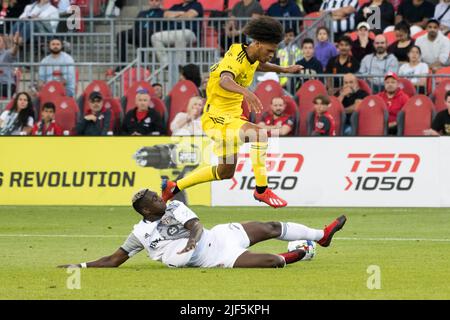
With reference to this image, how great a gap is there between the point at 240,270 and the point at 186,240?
24.5 inches

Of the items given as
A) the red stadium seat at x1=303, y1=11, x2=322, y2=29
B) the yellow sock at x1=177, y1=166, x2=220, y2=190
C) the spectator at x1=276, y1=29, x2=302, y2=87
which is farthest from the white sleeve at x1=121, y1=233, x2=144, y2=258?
the red stadium seat at x1=303, y1=11, x2=322, y2=29

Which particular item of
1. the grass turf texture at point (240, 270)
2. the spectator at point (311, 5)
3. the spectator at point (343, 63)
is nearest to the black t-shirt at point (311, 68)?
the spectator at point (343, 63)

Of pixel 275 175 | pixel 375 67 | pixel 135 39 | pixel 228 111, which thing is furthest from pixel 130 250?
pixel 135 39

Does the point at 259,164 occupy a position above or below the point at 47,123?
above

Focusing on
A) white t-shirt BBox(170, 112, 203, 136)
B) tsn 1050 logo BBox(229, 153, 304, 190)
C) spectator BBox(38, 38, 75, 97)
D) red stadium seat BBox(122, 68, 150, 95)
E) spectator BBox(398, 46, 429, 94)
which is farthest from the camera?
red stadium seat BBox(122, 68, 150, 95)

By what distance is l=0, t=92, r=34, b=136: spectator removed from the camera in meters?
23.1

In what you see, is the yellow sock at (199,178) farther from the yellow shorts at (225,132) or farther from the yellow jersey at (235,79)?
the yellow jersey at (235,79)

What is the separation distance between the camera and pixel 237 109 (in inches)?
627

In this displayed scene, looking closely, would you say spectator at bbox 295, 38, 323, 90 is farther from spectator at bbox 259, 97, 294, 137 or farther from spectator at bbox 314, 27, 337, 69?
spectator at bbox 259, 97, 294, 137

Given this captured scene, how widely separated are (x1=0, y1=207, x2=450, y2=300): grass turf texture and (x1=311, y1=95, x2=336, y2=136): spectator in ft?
5.73

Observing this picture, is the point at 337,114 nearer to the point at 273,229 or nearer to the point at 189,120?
the point at 189,120

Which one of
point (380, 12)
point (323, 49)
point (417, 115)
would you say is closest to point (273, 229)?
point (417, 115)
